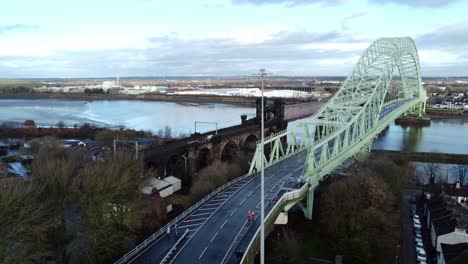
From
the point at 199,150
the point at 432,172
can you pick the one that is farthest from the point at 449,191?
the point at 199,150

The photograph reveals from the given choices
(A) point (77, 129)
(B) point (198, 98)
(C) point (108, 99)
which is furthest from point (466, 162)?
(C) point (108, 99)

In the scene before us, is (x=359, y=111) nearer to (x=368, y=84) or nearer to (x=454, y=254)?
(x=368, y=84)

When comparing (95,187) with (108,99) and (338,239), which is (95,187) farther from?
(108,99)

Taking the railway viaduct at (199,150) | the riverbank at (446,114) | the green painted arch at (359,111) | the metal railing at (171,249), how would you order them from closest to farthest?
the metal railing at (171,249), the green painted arch at (359,111), the railway viaduct at (199,150), the riverbank at (446,114)

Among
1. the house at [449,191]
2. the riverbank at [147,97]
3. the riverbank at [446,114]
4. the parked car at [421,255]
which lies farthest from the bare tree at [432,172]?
the riverbank at [147,97]

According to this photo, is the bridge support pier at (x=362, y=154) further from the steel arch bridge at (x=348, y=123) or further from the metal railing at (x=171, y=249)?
the metal railing at (x=171, y=249)

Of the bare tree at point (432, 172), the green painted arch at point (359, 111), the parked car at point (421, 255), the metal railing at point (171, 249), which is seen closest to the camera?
the metal railing at point (171, 249)

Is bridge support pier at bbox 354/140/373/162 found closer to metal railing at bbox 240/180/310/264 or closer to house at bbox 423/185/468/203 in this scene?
house at bbox 423/185/468/203

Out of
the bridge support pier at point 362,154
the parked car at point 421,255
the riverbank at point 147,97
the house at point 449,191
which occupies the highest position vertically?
the riverbank at point 147,97
